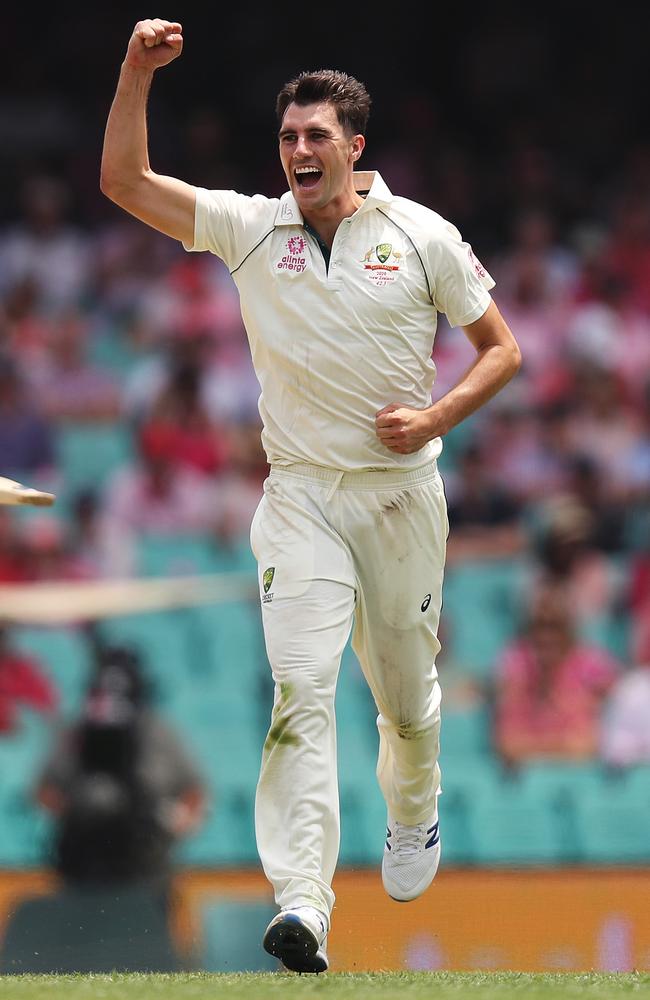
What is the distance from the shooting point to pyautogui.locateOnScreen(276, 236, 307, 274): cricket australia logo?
4.78 metres

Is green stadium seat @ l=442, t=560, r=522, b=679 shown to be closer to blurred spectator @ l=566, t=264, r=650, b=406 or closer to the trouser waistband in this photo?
blurred spectator @ l=566, t=264, r=650, b=406

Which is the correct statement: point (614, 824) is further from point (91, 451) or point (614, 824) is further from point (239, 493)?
point (91, 451)

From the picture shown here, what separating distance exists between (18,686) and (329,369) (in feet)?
15.0

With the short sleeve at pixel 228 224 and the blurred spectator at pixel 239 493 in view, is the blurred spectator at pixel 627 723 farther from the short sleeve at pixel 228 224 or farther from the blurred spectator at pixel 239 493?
the short sleeve at pixel 228 224

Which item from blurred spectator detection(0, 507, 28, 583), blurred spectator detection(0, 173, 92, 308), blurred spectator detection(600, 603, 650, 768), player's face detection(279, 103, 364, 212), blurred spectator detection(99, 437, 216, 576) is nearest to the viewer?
player's face detection(279, 103, 364, 212)

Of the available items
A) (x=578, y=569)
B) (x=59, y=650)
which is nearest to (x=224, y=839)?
(x=59, y=650)

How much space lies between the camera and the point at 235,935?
5.77 metres

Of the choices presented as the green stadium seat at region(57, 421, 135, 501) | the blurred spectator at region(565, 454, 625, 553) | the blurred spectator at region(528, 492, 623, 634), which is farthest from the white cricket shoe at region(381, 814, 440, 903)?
the green stadium seat at region(57, 421, 135, 501)

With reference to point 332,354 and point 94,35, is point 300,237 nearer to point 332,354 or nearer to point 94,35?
point 332,354

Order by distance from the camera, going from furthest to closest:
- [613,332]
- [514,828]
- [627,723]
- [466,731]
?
[613,332] < [466,731] < [627,723] < [514,828]

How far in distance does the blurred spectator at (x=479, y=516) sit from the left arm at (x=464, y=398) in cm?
479

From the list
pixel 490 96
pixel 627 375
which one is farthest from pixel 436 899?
pixel 490 96

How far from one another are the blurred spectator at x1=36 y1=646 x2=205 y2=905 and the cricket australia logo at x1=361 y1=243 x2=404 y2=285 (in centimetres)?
303

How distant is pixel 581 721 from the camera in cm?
867
